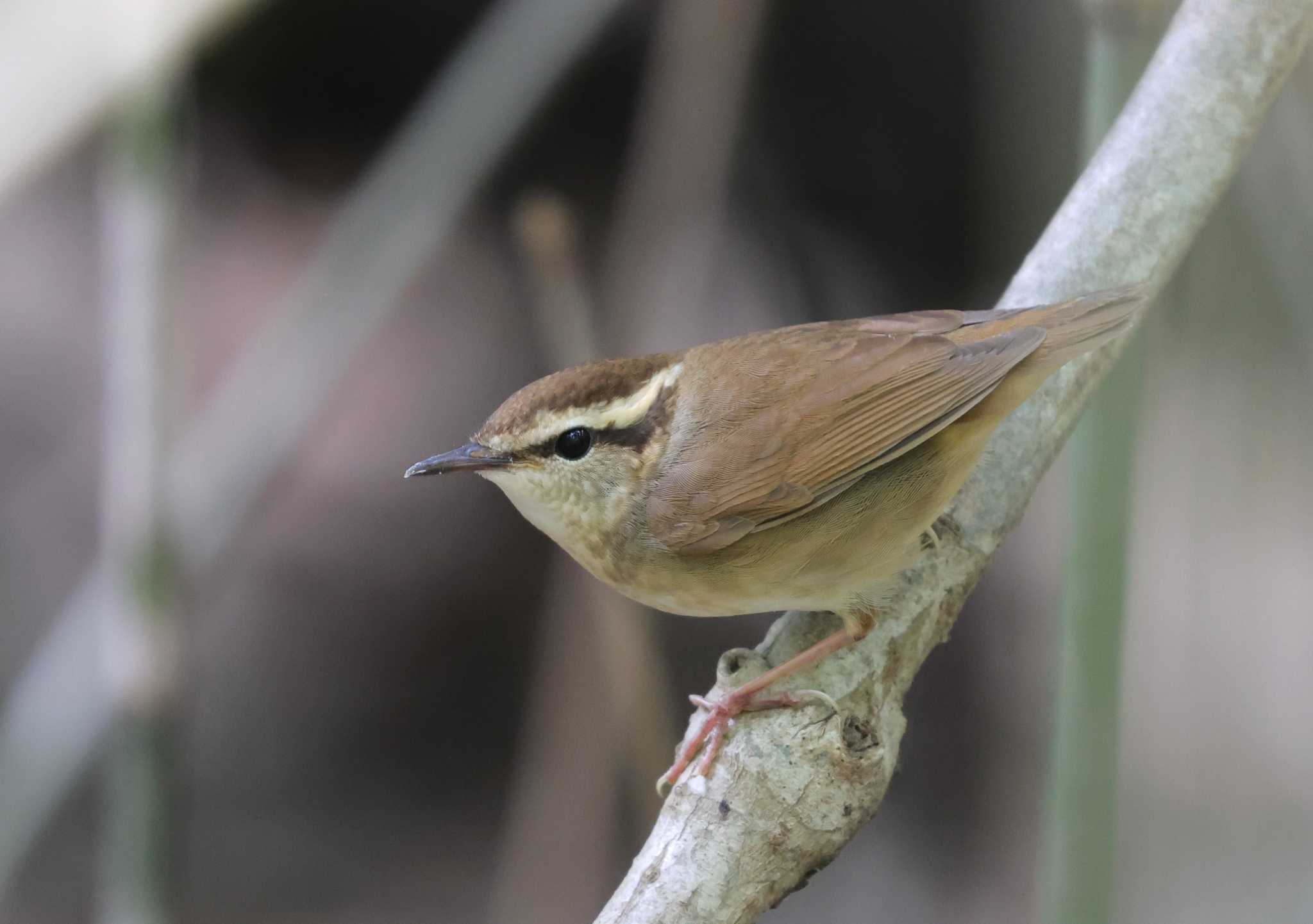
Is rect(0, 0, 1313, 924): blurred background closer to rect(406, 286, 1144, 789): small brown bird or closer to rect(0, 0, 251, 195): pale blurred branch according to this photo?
rect(406, 286, 1144, 789): small brown bird

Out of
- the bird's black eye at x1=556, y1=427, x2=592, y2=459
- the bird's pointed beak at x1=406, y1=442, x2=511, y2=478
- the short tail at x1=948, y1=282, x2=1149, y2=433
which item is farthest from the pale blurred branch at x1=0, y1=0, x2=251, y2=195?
the short tail at x1=948, y1=282, x2=1149, y2=433

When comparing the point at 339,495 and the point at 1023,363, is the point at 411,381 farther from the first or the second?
the point at 1023,363

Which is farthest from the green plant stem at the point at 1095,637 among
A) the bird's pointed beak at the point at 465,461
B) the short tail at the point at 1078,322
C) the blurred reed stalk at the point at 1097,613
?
the bird's pointed beak at the point at 465,461

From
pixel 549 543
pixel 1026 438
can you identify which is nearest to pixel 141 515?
pixel 1026 438

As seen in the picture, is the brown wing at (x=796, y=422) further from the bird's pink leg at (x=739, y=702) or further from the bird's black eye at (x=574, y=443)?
the bird's pink leg at (x=739, y=702)

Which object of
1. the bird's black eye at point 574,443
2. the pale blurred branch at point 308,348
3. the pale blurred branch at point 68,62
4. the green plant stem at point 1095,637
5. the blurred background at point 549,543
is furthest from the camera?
the blurred background at point 549,543

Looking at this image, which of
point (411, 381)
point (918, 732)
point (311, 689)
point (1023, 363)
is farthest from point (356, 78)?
point (1023, 363)

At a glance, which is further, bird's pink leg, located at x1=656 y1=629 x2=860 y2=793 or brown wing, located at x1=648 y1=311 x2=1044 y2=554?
brown wing, located at x1=648 y1=311 x2=1044 y2=554
